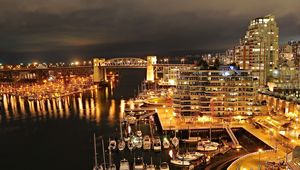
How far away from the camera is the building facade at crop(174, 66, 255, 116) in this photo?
37.8 meters

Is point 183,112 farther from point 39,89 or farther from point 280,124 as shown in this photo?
point 39,89

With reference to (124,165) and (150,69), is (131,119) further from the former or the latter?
(150,69)

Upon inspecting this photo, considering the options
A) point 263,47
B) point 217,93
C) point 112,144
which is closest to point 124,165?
point 112,144

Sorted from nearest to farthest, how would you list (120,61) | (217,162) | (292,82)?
(217,162), (292,82), (120,61)

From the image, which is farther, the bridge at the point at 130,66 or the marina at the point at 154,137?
the bridge at the point at 130,66

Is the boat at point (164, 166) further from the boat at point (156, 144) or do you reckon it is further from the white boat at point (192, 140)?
the white boat at point (192, 140)

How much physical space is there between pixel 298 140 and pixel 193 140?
10799mm

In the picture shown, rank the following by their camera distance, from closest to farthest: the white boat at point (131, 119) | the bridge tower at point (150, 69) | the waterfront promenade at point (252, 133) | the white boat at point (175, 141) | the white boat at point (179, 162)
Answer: the waterfront promenade at point (252, 133) < the white boat at point (179, 162) < the white boat at point (175, 141) < the white boat at point (131, 119) < the bridge tower at point (150, 69)

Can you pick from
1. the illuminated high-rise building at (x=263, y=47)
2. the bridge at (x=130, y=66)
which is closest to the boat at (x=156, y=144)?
the illuminated high-rise building at (x=263, y=47)

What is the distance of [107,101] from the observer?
64.9 metres

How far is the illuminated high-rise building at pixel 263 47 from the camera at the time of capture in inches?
2635

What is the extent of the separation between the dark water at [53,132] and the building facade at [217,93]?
11.0 meters

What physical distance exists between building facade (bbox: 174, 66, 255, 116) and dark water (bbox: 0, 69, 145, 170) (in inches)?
431

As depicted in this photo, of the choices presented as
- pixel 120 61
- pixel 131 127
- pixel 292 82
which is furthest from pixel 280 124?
pixel 120 61
